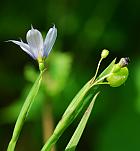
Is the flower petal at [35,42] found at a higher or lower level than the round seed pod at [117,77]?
higher

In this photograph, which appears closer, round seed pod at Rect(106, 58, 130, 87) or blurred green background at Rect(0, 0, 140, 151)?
round seed pod at Rect(106, 58, 130, 87)

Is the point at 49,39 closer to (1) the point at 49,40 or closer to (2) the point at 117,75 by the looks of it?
(1) the point at 49,40

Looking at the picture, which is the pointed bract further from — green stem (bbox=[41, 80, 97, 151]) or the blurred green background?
the blurred green background

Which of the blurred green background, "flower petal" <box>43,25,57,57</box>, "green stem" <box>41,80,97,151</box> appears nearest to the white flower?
"flower petal" <box>43,25,57,57</box>

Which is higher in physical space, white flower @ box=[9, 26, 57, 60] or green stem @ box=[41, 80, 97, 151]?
white flower @ box=[9, 26, 57, 60]

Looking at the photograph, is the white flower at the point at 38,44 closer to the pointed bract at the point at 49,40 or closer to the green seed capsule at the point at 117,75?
the pointed bract at the point at 49,40

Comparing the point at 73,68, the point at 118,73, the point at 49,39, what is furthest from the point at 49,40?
the point at 73,68

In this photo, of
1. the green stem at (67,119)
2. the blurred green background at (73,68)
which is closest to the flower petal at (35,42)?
the green stem at (67,119)

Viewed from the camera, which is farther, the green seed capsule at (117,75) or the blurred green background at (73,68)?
the blurred green background at (73,68)

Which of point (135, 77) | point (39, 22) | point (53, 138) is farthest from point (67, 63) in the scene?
point (53, 138)
